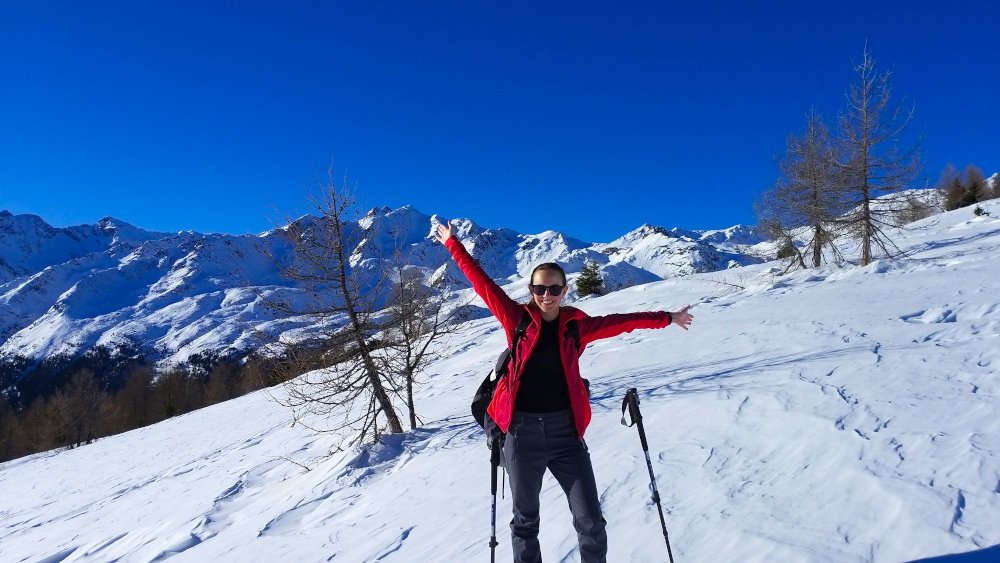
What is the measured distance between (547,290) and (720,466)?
3377 mm

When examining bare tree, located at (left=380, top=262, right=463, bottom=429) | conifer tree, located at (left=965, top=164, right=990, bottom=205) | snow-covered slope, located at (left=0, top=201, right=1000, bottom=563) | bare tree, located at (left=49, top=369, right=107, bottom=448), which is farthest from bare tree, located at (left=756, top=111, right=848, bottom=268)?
bare tree, located at (left=49, top=369, right=107, bottom=448)

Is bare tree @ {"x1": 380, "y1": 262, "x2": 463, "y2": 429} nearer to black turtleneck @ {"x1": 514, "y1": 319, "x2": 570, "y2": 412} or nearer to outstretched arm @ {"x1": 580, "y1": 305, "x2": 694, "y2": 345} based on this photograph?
outstretched arm @ {"x1": 580, "y1": 305, "x2": 694, "y2": 345}

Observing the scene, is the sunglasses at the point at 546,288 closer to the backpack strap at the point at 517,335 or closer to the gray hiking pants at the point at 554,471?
the backpack strap at the point at 517,335

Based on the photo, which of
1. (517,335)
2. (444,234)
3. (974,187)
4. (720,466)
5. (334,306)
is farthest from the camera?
(974,187)

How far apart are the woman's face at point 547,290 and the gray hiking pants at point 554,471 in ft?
2.39

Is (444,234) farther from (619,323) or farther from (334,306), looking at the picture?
(334,306)

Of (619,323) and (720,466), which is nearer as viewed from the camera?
(619,323)

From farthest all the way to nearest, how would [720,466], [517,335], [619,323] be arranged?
[720,466] → [619,323] → [517,335]

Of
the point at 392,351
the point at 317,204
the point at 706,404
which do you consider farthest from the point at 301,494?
the point at 706,404

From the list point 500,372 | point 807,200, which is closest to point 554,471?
point 500,372

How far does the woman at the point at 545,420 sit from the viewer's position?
3391 millimetres

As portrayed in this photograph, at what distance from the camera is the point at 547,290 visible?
3.51 m

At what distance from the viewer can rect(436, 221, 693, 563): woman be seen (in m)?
3.39

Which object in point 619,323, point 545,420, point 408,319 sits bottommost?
point 545,420
